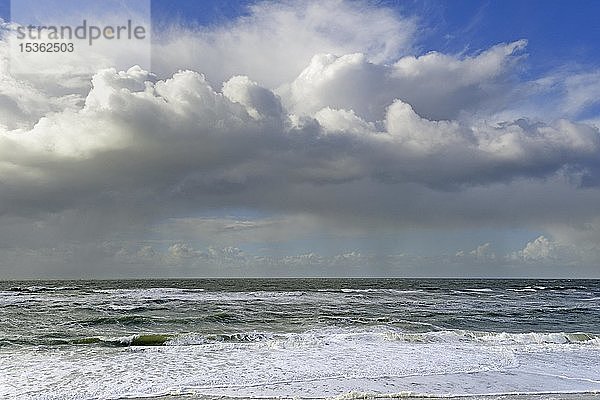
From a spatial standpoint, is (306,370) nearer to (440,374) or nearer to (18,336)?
(440,374)

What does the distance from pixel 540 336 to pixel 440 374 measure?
10610 mm

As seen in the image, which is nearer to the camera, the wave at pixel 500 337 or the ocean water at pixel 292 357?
the ocean water at pixel 292 357

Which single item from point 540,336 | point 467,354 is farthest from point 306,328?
point 540,336

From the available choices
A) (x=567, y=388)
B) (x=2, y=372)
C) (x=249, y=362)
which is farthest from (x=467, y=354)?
(x=2, y=372)

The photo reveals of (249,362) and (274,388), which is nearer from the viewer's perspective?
(274,388)

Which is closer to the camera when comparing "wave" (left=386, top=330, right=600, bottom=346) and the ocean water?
the ocean water

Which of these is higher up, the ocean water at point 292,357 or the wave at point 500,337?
the ocean water at point 292,357

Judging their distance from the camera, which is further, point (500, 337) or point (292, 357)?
point (500, 337)

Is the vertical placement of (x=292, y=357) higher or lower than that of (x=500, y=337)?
higher

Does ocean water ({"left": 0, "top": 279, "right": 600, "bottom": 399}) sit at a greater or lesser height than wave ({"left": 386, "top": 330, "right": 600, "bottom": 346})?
greater

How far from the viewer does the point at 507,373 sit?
13.3 metres

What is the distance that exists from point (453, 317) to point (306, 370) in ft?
56.8

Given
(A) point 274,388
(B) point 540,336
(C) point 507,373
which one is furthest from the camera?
(B) point 540,336

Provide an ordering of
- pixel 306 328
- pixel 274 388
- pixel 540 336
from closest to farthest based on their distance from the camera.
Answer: pixel 274 388
pixel 540 336
pixel 306 328
